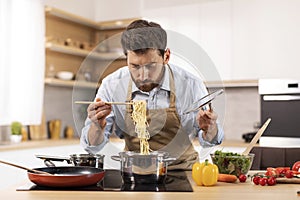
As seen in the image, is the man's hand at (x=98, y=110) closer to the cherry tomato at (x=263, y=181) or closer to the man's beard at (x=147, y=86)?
the man's beard at (x=147, y=86)

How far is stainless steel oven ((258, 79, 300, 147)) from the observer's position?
4055 mm

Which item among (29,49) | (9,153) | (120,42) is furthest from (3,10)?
(120,42)

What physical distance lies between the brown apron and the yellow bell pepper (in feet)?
0.86

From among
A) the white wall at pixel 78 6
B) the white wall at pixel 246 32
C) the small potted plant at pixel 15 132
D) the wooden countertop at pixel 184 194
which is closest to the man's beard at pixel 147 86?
the wooden countertop at pixel 184 194

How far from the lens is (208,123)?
6.51 ft

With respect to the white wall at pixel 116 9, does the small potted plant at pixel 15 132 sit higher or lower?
lower

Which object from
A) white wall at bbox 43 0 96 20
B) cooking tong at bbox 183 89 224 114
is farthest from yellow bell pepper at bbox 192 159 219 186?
white wall at bbox 43 0 96 20

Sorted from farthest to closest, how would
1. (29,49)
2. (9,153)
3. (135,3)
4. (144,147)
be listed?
(135,3) → (29,49) → (9,153) → (144,147)

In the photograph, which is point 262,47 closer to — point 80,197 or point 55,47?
point 55,47

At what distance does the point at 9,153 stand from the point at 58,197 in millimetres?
2230

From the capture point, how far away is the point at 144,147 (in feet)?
6.32

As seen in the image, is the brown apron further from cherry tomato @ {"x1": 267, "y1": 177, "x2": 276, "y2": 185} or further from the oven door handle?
the oven door handle

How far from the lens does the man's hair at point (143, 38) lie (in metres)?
1.91

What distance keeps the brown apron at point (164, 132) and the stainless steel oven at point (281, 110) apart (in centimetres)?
221
